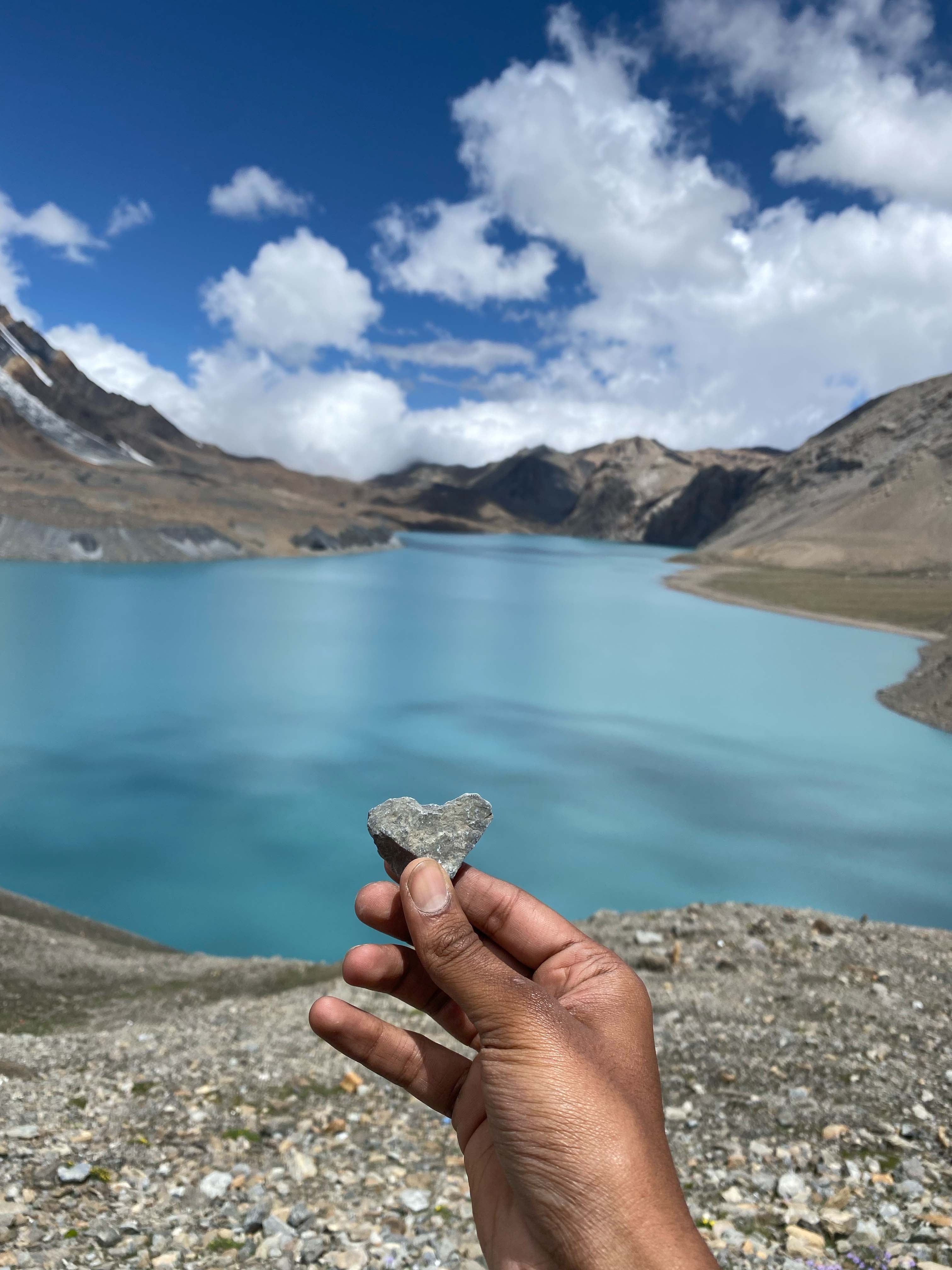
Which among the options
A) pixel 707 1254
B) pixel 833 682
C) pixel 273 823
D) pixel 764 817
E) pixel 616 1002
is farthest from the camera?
pixel 833 682

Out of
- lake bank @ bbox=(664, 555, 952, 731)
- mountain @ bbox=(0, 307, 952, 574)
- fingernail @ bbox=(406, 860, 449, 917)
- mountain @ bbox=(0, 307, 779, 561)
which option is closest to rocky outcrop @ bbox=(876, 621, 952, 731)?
lake bank @ bbox=(664, 555, 952, 731)

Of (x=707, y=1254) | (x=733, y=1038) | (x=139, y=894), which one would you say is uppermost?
(x=707, y=1254)

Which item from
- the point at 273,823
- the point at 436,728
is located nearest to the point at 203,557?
the point at 436,728

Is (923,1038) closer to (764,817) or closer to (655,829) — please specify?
(655,829)

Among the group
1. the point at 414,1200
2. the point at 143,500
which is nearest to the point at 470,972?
the point at 414,1200

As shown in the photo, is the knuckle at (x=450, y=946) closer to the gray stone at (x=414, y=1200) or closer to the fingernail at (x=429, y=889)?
the fingernail at (x=429, y=889)

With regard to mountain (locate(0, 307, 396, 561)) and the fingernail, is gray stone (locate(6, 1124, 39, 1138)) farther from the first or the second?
mountain (locate(0, 307, 396, 561))
